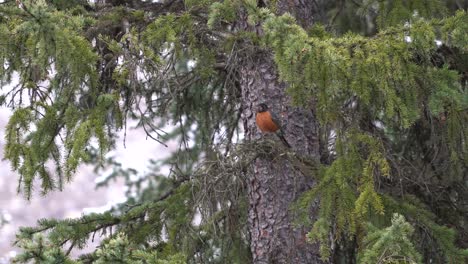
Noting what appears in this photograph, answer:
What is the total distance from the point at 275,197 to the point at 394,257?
1872 mm

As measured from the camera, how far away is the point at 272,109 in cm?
555

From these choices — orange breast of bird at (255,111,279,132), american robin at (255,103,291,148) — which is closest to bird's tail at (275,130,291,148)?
Answer: american robin at (255,103,291,148)

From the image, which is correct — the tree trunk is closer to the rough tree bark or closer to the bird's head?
the rough tree bark

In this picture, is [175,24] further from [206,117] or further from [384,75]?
[206,117]

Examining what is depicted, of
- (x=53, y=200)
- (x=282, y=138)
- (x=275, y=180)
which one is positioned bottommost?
(x=275, y=180)

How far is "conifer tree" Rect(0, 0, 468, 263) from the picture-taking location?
389 centimetres

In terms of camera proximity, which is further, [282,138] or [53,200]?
[53,200]

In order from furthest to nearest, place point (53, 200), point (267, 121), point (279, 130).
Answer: point (53, 200), point (279, 130), point (267, 121)

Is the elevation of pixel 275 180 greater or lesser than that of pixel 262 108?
lesser

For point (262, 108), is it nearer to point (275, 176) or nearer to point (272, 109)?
point (272, 109)

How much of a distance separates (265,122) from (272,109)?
0.80ft

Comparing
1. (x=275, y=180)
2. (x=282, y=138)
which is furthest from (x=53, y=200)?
(x=282, y=138)

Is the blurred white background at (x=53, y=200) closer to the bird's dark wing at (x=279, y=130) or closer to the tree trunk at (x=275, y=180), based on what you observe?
the tree trunk at (x=275, y=180)

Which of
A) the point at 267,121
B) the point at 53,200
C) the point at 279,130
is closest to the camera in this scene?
the point at 267,121
